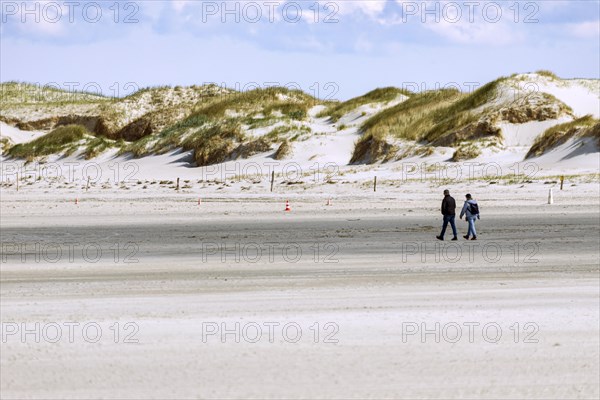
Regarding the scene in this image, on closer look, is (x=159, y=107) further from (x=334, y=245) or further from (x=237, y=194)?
(x=334, y=245)

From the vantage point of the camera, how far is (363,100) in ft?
186

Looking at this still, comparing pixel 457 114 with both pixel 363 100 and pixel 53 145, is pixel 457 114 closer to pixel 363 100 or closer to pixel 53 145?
pixel 363 100

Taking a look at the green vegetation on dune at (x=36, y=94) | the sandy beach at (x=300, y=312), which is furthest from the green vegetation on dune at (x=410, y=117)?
the green vegetation on dune at (x=36, y=94)

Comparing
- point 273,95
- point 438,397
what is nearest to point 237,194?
point 438,397

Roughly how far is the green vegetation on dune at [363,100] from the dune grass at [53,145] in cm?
1532

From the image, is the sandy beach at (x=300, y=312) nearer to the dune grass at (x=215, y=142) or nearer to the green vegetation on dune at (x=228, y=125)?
the dune grass at (x=215, y=142)

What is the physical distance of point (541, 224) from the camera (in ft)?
73.2

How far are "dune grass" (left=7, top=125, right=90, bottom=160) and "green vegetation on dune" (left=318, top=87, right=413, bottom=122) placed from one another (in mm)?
15320

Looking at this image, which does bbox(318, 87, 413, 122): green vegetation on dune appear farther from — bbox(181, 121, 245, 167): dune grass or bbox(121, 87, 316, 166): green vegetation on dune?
bbox(181, 121, 245, 167): dune grass

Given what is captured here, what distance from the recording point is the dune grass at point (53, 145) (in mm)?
55750

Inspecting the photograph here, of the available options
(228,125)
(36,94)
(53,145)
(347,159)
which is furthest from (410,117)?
(36,94)

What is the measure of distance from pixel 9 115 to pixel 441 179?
46261 mm

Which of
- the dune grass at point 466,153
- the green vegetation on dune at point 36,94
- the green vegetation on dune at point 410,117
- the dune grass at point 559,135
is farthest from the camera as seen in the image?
the green vegetation on dune at point 36,94

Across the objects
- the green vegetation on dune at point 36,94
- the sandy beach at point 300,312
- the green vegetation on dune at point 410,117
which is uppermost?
the green vegetation on dune at point 36,94
